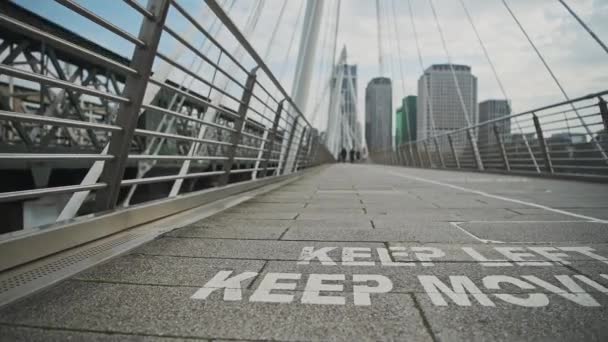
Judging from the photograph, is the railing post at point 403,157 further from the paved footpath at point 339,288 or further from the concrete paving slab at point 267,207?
the paved footpath at point 339,288

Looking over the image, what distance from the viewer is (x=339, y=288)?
190cm

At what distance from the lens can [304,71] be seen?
573 inches

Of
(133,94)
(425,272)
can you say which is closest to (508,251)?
(425,272)

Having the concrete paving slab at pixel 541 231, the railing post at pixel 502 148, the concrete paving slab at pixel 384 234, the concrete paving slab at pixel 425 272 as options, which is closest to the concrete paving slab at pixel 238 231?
the concrete paving slab at pixel 384 234

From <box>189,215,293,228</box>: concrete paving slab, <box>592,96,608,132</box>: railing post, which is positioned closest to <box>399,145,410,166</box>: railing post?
<box>592,96,608,132</box>: railing post

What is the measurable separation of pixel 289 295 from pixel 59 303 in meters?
0.97

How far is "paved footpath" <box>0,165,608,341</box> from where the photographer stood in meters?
1.47

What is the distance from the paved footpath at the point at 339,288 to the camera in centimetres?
147

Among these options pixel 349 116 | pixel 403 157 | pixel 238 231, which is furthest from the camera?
pixel 349 116

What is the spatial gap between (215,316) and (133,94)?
2.07m

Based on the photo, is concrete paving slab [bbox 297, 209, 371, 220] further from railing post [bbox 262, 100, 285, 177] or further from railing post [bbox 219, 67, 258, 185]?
railing post [bbox 262, 100, 285, 177]

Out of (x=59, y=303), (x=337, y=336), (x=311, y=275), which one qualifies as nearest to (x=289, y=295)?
(x=311, y=275)

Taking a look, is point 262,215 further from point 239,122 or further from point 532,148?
point 532,148

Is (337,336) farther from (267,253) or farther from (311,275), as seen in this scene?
(267,253)
